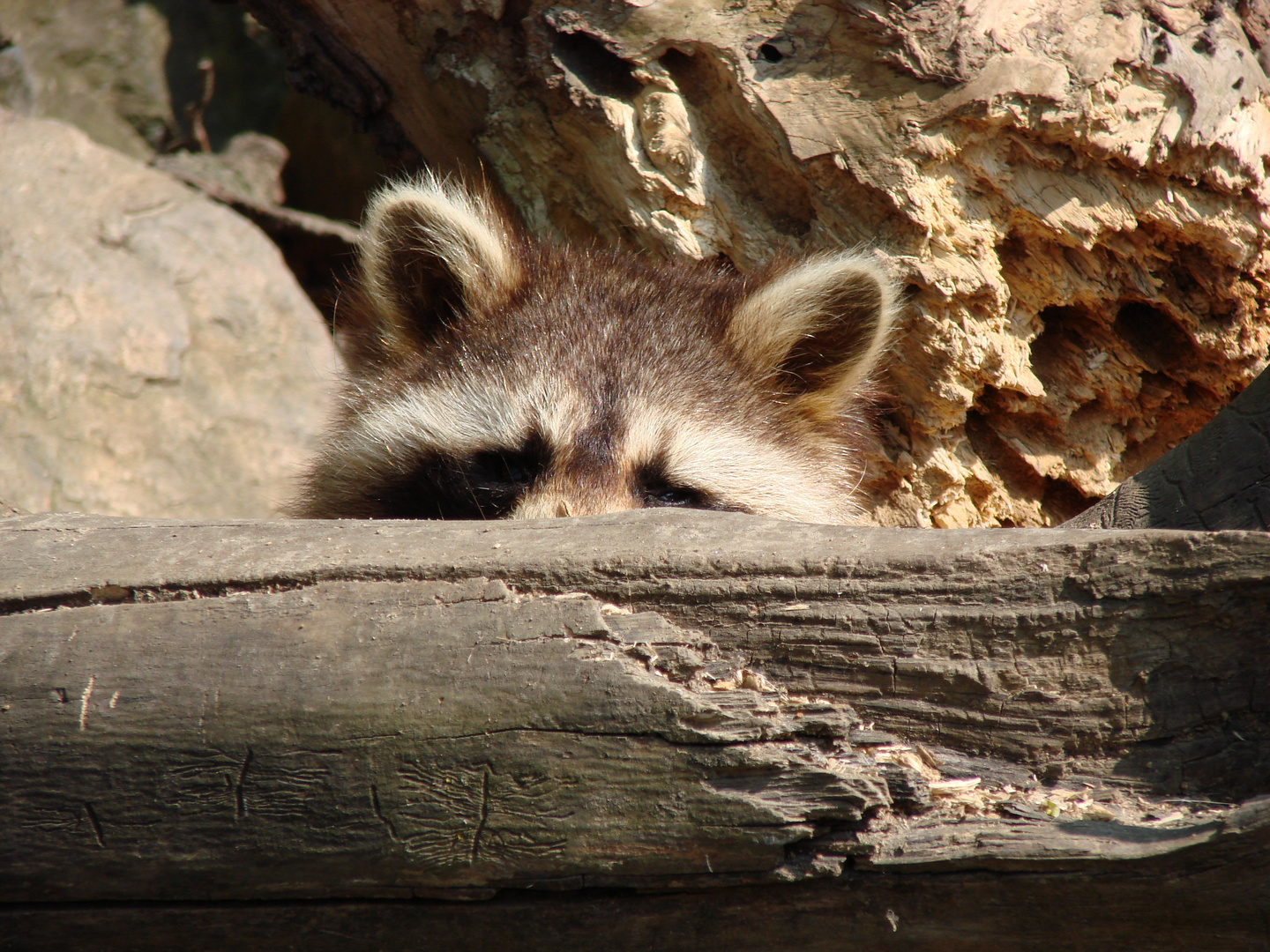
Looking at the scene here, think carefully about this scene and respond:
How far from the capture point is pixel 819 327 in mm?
3207

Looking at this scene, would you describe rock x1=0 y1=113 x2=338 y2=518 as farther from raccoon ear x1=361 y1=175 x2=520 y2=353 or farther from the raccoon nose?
the raccoon nose

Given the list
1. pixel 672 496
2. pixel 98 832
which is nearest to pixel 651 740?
pixel 98 832

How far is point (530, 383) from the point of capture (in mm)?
2797

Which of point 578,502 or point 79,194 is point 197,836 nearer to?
point 578,502

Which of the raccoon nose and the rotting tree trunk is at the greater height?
the rotting tree trunk

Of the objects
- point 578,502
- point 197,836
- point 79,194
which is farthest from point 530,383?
point 79,194


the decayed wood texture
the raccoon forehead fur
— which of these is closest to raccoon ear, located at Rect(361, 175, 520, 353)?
the raccoon forehead fur

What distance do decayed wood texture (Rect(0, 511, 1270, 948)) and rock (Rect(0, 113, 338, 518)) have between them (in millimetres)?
2929

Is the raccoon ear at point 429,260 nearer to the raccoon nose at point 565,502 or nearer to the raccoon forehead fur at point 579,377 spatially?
the raccoon forehead fur at point 579,377

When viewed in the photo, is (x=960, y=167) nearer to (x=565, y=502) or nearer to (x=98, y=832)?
(x=565, y=502)

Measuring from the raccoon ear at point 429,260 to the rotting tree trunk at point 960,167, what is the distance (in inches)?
24.2

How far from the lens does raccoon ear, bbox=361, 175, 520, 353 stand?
10.0 feet

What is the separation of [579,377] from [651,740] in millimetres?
1452

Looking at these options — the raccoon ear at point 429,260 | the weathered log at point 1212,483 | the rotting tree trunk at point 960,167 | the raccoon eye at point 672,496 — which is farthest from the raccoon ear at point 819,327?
the weathered log at point 1212,483
